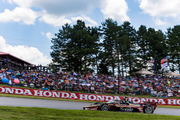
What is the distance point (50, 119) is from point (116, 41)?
3580 centimetres

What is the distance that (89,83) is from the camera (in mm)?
31828

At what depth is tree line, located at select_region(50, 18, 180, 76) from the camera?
43.0m

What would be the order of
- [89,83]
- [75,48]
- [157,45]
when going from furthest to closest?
[157,45] → [75,48] → [89,83]

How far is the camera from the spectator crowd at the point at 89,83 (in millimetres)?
28891

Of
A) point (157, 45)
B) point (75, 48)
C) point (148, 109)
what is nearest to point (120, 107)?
point (148, 109)

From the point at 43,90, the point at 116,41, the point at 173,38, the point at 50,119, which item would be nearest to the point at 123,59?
the point at 116,41

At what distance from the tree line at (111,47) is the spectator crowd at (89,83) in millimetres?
7259

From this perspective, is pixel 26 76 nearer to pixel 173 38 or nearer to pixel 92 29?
pixel 92 29

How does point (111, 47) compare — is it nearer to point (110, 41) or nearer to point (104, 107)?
point (110, 41)

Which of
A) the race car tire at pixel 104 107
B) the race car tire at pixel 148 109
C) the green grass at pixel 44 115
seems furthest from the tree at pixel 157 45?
the green grass at pixel 44 115

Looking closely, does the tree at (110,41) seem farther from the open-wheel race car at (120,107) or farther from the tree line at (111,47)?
the open-wheel race car at (120,107)

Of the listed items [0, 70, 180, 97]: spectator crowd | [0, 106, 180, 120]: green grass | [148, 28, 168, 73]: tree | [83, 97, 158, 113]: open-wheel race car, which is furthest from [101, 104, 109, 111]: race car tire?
[148, 28, 168, 73]: tree

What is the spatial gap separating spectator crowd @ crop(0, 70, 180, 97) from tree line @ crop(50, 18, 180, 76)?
726cm

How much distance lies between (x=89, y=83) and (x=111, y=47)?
1586cm
